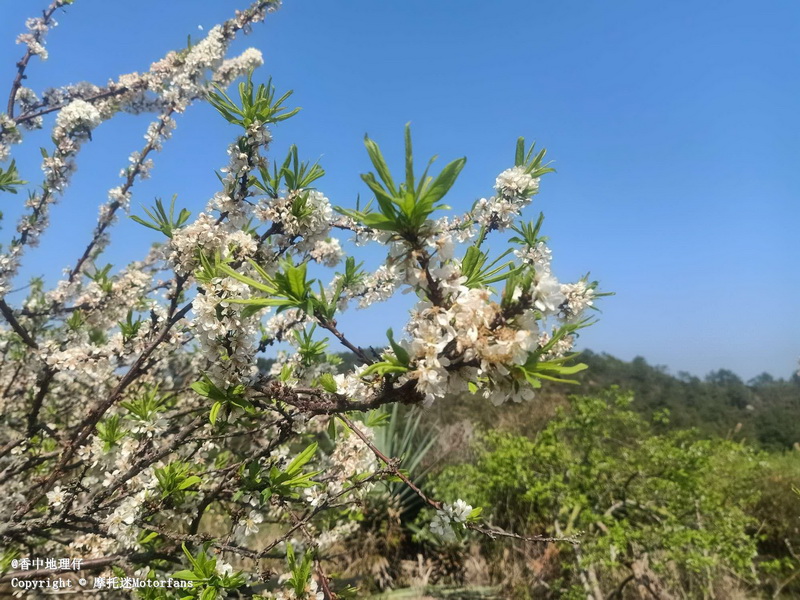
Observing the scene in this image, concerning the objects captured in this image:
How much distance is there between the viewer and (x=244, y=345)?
4.72ft

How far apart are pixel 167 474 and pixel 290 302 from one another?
1.13 metres

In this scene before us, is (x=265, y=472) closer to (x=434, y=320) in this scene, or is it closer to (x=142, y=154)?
(x=434, y=320)

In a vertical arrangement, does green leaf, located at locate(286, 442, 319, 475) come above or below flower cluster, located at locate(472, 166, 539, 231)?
below

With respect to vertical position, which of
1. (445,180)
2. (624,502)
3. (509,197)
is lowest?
(624,502)

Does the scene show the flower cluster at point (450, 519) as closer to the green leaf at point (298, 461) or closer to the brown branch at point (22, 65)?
the green leaf at point (298, 461)

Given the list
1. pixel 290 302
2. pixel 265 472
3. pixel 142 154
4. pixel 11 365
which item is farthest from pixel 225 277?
pixel 11 365

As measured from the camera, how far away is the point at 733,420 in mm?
15281

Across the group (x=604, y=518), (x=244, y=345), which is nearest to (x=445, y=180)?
(x=244, y=345)

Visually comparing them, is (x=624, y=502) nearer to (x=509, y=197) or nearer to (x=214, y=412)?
(x=509, y=197)

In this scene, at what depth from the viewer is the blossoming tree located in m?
0.98

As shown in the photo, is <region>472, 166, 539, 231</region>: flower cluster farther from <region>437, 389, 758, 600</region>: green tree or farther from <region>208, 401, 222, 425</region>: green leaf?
<region>437, 389, 758, 600</region>: green tree

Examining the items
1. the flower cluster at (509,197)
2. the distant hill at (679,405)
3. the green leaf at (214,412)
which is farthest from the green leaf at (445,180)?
the distant hill at (679,405)

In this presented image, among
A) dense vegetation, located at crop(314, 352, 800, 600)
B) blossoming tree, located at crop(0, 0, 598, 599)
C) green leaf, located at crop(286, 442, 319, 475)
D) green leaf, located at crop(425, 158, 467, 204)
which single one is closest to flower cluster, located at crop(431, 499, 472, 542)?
blossoming tree, located at crop(0, 0, 598, 599)

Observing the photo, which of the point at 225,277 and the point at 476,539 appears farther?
the point at 476,539
